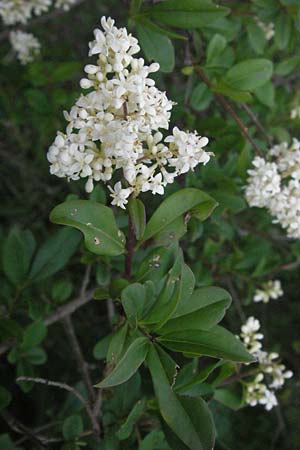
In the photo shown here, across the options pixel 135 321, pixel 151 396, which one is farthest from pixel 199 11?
pixel 151 396

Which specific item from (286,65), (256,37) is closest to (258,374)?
(286,65)

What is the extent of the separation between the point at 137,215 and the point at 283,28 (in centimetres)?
121

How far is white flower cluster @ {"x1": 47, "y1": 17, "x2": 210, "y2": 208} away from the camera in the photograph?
1.24m

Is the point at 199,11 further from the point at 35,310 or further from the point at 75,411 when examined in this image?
the point at 75,411

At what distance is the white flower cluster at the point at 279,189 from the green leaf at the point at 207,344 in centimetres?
56

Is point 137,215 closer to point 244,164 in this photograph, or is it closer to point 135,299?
point 135,299

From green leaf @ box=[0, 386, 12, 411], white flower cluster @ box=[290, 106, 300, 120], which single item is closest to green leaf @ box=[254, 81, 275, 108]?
white flower cluster @ box=[290, 106, 300, 120]

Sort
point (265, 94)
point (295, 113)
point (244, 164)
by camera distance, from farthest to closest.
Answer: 1. point (295, 113)
2. point (265, 94)
3. point (244, 164)

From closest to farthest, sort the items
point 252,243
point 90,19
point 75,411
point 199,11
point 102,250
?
point 102,250 → point 199,11 → point 75,411 → point 252,243 → point 90,19

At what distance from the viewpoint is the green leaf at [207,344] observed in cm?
137

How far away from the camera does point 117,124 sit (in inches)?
48.6

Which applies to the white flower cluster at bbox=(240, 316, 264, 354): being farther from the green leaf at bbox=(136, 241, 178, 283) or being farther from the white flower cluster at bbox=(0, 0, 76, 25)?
the white flower cluster at bbox=(0, 0, 76, 25)

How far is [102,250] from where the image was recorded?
1.44 m

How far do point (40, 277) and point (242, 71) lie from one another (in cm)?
106
